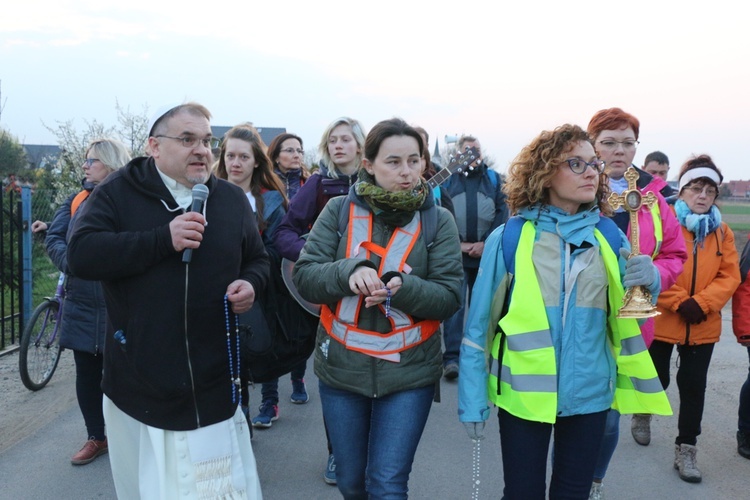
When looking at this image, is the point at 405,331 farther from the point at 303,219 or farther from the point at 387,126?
the point at 303,219

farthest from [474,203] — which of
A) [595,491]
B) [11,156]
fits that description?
[11,156]

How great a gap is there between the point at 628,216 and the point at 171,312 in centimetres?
235

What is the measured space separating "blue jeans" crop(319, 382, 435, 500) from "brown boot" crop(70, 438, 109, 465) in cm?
232

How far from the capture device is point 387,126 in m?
2.96

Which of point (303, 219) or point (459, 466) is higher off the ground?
point (303, 219)

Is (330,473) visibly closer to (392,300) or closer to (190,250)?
(392,300)

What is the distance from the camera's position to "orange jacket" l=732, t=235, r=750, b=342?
4531 mm

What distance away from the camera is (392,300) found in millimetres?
2672

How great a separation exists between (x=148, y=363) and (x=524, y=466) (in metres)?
1.62

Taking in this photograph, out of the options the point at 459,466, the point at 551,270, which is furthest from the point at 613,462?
the point at 551,270

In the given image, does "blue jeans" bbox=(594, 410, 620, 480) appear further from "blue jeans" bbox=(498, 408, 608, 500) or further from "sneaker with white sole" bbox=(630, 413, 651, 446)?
"sneaker with white sole" bbox=(630, 413, 651, 446)

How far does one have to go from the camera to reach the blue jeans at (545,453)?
2.66 metres

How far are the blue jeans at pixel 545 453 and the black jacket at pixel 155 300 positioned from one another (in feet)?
4.04

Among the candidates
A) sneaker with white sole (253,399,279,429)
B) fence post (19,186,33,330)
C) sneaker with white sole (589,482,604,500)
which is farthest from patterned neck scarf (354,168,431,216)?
fence post (19,186,33,330)
